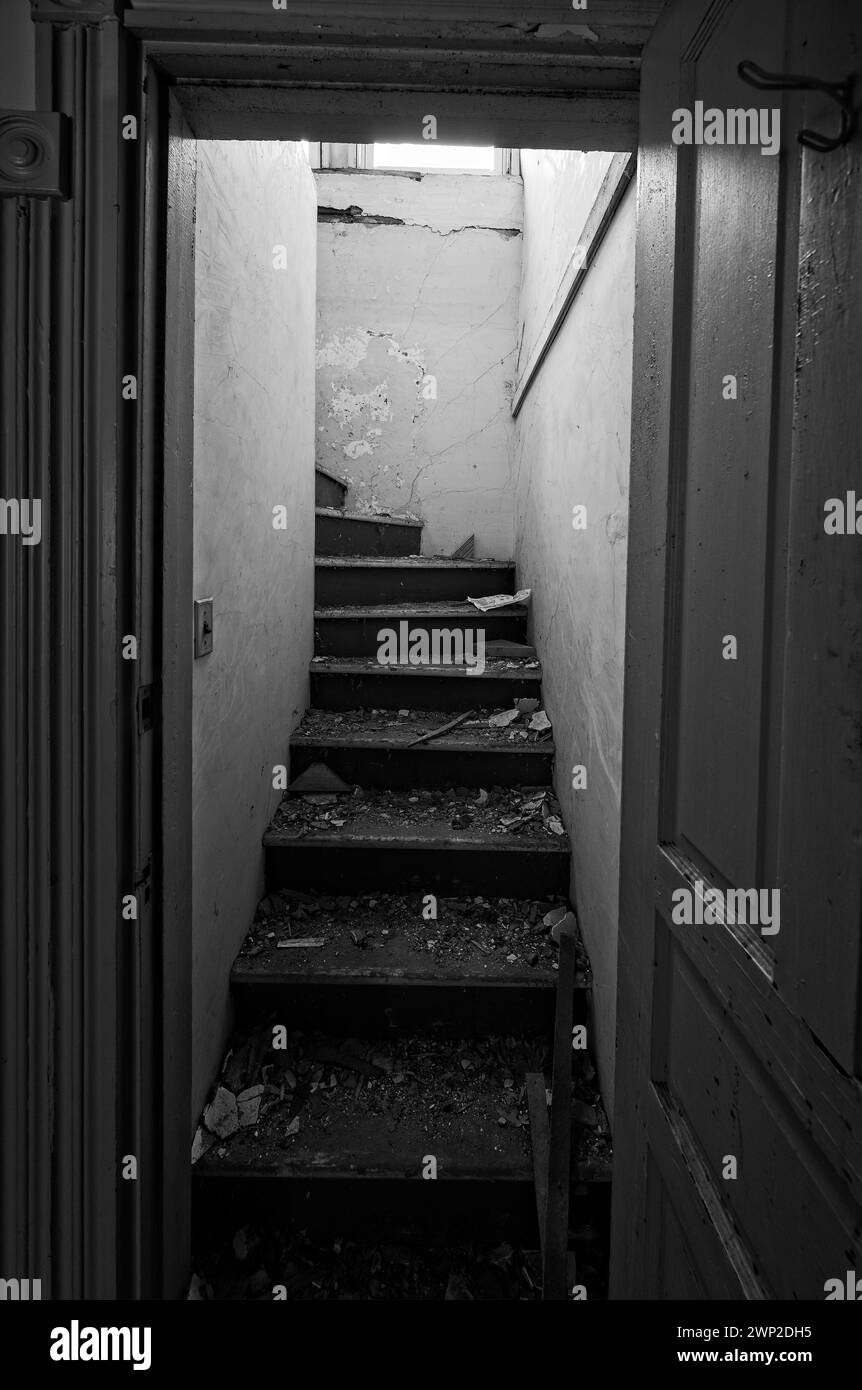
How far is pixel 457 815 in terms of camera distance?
2.45 meters

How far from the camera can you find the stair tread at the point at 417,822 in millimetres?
2248

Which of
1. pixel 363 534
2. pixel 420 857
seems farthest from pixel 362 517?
pixel 420 857

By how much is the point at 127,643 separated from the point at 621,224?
144 centimetres

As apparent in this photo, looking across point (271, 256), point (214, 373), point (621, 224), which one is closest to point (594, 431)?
point (621, 224)

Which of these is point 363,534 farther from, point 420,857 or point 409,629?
point 420,857

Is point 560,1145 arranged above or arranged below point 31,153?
below

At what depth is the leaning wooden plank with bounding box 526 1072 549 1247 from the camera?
155 centimetres

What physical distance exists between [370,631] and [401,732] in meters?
0.70

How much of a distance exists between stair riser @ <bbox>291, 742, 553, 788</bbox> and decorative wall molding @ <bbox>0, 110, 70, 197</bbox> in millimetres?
1848

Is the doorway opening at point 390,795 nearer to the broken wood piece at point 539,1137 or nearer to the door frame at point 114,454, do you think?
the broken wood piece at point 539,1137

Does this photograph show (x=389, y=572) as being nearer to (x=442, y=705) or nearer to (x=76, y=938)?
(x=442, y=705)

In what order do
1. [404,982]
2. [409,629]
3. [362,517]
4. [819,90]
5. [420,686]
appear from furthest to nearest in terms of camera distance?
[362,517] < [409,629] < [420,686] < [404,982] < [819,90]

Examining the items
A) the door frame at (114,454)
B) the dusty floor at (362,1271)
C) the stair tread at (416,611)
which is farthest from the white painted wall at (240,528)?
the stair tread at (416,611)

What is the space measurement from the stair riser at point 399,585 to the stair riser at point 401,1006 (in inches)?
81.1
